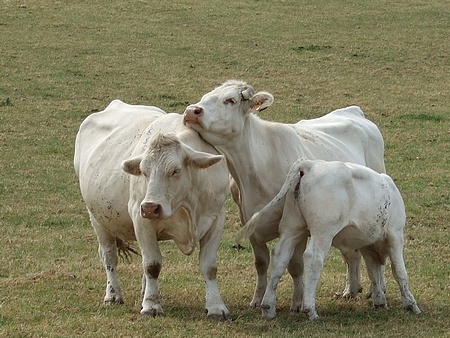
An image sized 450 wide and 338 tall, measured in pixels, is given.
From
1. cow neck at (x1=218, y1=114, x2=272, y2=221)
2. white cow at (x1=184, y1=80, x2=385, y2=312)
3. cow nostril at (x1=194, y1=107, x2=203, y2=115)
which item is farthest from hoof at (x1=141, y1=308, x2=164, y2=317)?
cow nostril at (x1=194, y1=107, x2=203, y2=115)

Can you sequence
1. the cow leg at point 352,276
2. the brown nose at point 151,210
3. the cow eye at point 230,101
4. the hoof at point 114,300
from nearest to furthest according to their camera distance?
the brown nose at point 151,210
the cow eye at point 230,101
the hoof at point 114,300
the cow leg at point 352,276

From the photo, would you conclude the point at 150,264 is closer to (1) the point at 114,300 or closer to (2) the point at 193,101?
(1) the point at 114,300

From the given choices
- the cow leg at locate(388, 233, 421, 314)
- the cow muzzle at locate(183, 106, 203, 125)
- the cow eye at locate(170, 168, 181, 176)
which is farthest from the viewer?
the cow leg at locate(388, 233, 421, 314)

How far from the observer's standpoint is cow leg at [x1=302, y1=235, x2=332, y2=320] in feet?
28.3

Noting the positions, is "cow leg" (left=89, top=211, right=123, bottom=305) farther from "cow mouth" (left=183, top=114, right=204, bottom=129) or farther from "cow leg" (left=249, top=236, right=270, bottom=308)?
"cow mouth" (left=183, top=114, right=204, bottom=129)

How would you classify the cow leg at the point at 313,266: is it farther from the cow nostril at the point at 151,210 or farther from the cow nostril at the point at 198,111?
the cow nostril at the point at 198,111

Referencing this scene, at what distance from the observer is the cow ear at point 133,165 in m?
8.63

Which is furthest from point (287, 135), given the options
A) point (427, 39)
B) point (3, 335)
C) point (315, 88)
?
point (427, 39)

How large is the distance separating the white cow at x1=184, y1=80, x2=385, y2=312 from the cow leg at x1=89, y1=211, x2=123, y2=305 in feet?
4.33

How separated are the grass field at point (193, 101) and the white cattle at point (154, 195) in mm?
419

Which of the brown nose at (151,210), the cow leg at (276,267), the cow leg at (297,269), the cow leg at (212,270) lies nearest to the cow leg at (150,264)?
the cow leg at (212,270)

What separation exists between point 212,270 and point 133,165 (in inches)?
47.7

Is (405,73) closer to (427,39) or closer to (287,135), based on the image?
(427,39)

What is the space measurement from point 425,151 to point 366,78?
667cm
